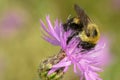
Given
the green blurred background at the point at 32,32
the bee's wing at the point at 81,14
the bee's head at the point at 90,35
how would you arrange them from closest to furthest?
the bee's wing at the point at 81,14 → the bee's head at the point at 90,35 → the green blurred background at the point at 32,32

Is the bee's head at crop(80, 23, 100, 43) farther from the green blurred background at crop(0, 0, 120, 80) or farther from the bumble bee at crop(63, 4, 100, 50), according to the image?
the green blurred background at crop(0, 0, 120, 80)

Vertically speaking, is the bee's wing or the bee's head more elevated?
the bee's wing

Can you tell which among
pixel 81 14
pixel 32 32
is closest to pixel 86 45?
pixel 81 14

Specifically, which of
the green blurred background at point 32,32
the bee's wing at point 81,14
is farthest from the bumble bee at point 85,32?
the green blurred background at point 32,32

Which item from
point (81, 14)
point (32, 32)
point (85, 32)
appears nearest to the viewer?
point (81, 14)

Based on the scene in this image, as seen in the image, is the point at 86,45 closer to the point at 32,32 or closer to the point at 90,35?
the point at 90,35

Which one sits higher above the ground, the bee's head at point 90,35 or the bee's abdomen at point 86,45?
the bee's head at point 90,35

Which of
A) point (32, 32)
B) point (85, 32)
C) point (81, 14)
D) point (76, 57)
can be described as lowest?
point (76, 57)

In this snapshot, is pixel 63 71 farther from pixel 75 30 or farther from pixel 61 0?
pixel 61 0

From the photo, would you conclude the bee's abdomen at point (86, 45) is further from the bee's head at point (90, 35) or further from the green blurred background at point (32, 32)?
the green blurred background at point (32, 32)

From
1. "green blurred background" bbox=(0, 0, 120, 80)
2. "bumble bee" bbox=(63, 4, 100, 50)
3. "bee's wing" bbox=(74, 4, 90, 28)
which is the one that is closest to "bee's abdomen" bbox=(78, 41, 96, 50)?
"bumble bee" bbox=(63, 4, 100, 50)
